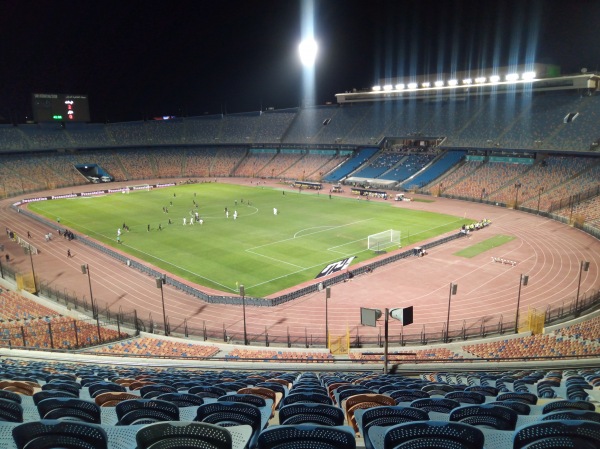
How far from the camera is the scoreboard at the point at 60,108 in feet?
309

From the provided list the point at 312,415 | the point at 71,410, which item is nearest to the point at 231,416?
the point at 312,415

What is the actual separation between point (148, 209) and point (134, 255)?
25.6 metres

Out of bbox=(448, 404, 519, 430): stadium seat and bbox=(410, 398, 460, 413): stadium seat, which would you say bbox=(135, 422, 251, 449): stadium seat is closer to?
bbox=(448, 404, 519, 430): stadium seat

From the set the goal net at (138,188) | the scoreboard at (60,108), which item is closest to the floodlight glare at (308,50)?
the goal net at (138,188)

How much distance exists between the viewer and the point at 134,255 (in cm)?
4459

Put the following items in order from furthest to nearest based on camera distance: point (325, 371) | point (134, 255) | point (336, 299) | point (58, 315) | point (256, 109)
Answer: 1. point (256, 109)
2. point (134, 255)
3. point (336, 299)
4. point (58, 315)
5. point (325, 371)

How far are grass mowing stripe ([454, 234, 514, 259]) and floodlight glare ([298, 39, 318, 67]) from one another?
52.3 metres

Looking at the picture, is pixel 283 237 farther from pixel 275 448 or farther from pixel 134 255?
pixel 275 448

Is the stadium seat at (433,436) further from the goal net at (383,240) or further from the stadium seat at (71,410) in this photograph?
the goal net at (383,240)

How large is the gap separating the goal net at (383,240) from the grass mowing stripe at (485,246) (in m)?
6.52

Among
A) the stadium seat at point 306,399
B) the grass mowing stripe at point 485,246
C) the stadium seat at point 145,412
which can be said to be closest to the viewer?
the stadium seat at point 145,412

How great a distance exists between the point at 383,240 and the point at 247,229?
54.9 feet

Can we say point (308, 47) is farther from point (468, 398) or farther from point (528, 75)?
point (468, 398)

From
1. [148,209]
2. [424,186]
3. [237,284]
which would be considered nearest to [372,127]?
[424,186]
